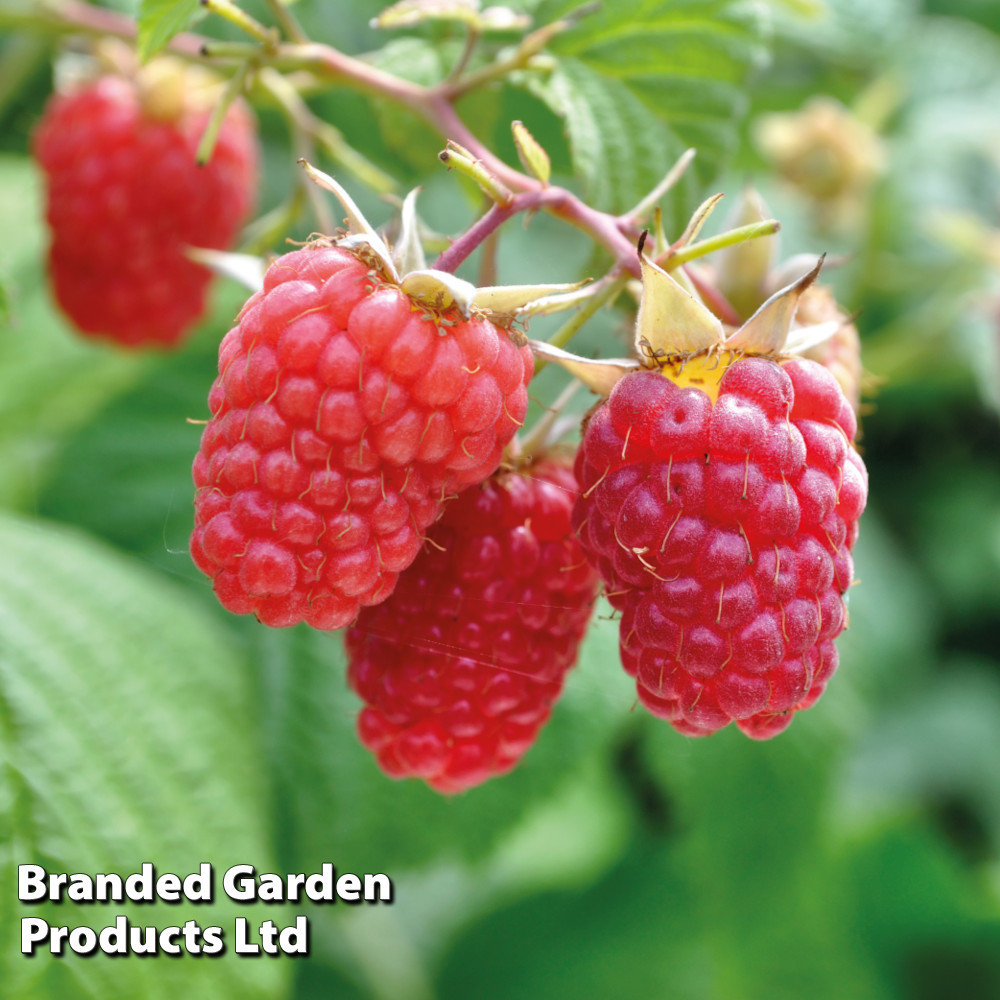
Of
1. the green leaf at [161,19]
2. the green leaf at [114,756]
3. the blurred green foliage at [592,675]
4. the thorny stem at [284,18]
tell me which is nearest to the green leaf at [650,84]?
the blurred green foliage at [592,675]

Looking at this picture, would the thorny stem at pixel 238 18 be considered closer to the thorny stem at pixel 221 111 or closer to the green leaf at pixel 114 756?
the thorny stem at pixel 221 111

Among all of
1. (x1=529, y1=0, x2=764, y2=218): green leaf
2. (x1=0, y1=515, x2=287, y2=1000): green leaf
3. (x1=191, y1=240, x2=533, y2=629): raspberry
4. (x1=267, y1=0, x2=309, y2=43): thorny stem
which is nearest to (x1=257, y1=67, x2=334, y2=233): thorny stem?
(x1=267, y1=0, x2=309, y2=43): thorny stem

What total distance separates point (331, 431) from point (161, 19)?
41 centimetres

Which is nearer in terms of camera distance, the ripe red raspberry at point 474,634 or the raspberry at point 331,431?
the raspberry at point 331,431

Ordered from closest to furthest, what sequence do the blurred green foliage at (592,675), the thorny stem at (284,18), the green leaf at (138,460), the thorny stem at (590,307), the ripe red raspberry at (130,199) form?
the thorny stem at (590,307) → the thorny stem at (284,18) → the blurred green foliage at (592,675) → the ripe red raspberry at (130,199) → the green leaf at (138,460)

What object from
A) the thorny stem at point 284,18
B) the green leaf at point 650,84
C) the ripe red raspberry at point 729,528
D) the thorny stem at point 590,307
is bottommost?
the ripe red raspberry at point 729,528

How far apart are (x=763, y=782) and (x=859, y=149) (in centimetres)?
114

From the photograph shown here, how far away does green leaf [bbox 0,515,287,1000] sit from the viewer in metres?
1.04

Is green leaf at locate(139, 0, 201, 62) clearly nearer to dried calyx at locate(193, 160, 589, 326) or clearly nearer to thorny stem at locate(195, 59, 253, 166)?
thorny stem at locate(195, 59, 253, 166)

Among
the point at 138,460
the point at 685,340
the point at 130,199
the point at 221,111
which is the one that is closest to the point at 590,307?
the point at 685,340

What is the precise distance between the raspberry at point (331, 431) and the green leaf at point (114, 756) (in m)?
0.47

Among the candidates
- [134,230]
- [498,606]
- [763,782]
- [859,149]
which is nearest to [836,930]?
[763,782]

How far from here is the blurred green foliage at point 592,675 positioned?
1.09m

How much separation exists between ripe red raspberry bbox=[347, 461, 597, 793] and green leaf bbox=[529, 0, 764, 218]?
1.07ft
